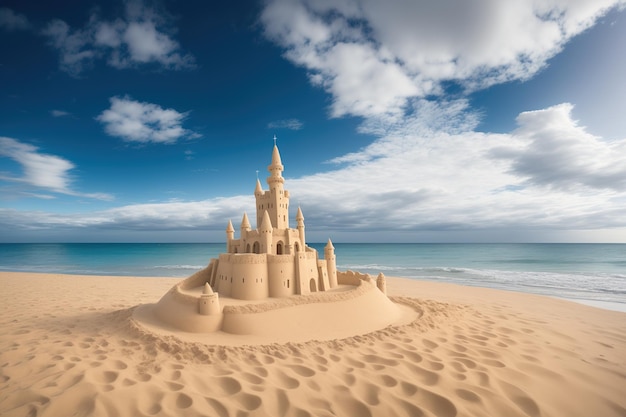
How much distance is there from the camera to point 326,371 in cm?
829

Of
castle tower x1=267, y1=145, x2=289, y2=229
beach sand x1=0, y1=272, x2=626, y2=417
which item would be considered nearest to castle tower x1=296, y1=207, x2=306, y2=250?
castle tower x1=267, y1=145, x2=289, y2=229

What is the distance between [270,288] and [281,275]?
2.71ft

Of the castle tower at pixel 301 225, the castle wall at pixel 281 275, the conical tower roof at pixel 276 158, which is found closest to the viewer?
the castle wall at pixel 281 275

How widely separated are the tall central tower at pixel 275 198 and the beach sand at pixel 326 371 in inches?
297

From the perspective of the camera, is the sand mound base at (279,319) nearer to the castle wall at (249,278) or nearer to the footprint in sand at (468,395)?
the castle wall at (249,278)

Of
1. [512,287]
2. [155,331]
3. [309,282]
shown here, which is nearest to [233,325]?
[155,331]

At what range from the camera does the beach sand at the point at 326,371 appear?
6.57 m

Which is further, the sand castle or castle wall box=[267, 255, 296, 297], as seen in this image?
castle wall box=[267, 255, 296, 297]

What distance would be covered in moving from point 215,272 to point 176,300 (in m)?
3.34

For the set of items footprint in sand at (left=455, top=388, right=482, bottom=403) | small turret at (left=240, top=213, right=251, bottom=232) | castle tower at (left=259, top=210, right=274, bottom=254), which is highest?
small turret at (left=240, top=213, right=251, bottom=232)

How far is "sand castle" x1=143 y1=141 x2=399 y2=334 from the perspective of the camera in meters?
11.5

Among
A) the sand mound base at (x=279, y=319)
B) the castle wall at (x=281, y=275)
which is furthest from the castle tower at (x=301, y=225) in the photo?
the sand mound base at (x=279, y=319)

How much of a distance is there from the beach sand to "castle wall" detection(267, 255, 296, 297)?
144 inches

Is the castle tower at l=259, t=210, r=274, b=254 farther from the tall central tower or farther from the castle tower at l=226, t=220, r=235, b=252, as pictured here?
the castle tower at l=226, t=220, r=235, b=252
